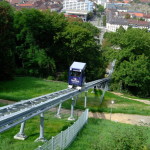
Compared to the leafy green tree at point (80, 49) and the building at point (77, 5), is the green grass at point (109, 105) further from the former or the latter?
the building at point (77, 5)

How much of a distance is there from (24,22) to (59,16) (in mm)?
7569

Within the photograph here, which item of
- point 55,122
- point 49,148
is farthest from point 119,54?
point 49,148

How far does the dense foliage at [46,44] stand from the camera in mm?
41531

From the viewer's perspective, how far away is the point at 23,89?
30234 millimetres

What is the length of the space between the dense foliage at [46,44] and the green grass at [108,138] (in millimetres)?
22416

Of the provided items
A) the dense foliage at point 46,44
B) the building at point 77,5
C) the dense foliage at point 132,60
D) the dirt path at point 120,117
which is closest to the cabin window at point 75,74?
the dirt path at point 120,117

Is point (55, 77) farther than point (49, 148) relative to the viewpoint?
Yes

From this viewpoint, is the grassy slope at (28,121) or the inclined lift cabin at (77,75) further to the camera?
the inclined lift cabin at (77,75)

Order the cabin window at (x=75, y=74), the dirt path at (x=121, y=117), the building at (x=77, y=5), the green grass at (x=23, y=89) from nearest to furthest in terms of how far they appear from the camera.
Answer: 1. the cabin window at (x=75, y=74)
2. the dirt path at (x=121, y=117)
3. the green grass at (x=23, y=89)
4. the building at (x=77, y=5)

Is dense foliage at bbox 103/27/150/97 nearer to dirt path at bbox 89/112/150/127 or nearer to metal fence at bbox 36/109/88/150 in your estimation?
dirt path at bbox 89/112/150/127

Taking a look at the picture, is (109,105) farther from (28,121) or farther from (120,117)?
(28,121)

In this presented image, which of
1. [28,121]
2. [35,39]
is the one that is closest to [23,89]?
[28,121]

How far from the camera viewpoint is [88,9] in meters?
162

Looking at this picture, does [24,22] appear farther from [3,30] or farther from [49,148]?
[49,148]
